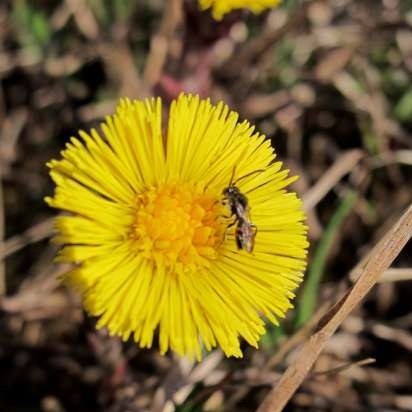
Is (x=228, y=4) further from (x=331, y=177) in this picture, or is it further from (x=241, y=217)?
(x=331, y=177)

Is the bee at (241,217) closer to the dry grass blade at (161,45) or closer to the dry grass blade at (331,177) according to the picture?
the dry grass blade at (331,177)

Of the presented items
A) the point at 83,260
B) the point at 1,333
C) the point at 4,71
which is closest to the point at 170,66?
the point at 4,71

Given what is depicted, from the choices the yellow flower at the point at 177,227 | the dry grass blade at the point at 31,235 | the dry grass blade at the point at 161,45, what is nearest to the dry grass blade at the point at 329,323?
the yellow flower at the point at 177,227

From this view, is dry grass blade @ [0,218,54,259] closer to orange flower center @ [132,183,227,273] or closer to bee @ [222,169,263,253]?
orange flower center @ [132,183,227,273]

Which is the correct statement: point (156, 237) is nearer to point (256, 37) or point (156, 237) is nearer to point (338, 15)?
point (256, 37)

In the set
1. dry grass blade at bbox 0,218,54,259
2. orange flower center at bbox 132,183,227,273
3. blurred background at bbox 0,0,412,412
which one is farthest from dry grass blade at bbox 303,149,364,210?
dry grass blade at bbox 0,218,54,259

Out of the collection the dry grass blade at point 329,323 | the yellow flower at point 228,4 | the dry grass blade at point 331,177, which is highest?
the yellow flower at point 228,4

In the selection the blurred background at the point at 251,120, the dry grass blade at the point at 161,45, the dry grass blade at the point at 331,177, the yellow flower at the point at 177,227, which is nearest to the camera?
the yellow flower at the point at 177,227
